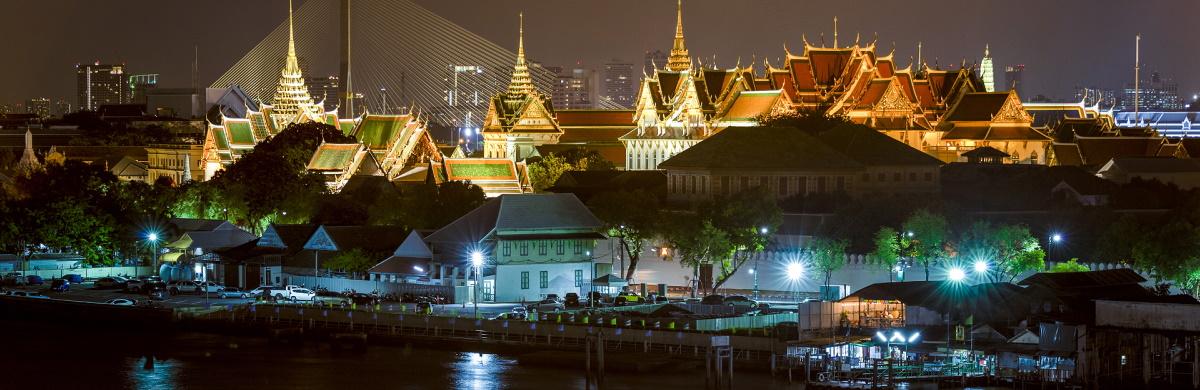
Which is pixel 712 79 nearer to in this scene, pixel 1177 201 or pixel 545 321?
pixel 1177 201

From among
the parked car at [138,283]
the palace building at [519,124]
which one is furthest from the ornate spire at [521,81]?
the parked car at [138,283]

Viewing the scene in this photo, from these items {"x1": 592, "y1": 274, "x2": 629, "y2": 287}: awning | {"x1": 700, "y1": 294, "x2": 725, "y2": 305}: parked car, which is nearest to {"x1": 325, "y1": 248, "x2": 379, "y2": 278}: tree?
{"x1": 592, "y1": 274, "x2": 629, "y2": 287}: awning

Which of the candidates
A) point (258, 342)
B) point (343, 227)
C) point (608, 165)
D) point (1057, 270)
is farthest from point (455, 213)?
point (608, 165)

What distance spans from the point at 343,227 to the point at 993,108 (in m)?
44.6

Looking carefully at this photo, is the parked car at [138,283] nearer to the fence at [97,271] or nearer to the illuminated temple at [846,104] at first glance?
the fence at [97,271]

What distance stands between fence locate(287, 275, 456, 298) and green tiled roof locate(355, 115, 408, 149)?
40451 mm

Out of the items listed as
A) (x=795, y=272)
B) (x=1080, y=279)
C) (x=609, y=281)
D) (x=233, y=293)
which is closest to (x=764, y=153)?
(x=795, y=272)

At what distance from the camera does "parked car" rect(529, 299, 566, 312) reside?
63.1 metres

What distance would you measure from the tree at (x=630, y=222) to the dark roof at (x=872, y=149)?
1759 cm

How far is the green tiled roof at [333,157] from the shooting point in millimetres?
105438

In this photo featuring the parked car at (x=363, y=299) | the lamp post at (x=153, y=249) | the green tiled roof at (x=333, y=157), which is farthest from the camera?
the green tiled roof at (x=333, y=157)

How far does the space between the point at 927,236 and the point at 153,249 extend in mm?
30539

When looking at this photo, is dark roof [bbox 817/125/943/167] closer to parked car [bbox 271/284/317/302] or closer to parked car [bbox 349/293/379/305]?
parked car [bbox 349/293/379/305]

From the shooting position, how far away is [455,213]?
79.1 metres
